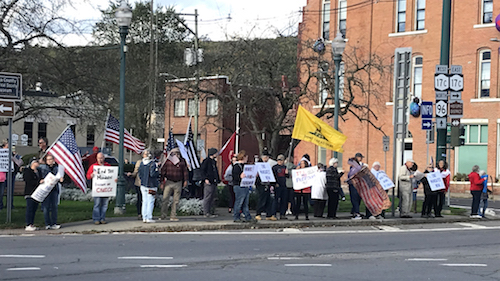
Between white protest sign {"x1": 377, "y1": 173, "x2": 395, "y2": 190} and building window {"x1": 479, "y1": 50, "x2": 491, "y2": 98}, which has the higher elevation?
building window {"x1": 479, "y1": 50, "x2": 491, "y2": 98}

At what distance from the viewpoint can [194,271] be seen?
31.3 feet

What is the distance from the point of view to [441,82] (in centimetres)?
2148

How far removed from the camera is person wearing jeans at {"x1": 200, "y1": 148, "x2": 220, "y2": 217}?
56.7 feet

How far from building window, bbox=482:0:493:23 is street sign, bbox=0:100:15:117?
29.8 meters

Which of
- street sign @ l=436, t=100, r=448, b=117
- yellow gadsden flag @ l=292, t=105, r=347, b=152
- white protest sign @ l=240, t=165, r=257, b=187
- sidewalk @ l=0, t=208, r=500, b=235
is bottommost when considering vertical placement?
sidewalk @ l=0, t=208, r=500, b=235

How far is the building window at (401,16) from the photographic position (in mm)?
39906

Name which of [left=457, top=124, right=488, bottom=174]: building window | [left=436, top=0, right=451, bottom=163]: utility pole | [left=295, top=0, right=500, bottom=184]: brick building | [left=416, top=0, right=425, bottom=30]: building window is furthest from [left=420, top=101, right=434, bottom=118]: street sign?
[left=416, top=0, right=425, bottom=30]: building window

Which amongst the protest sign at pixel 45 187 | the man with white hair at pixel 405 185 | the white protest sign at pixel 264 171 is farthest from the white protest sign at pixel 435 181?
the protest sign at pixel 45 187

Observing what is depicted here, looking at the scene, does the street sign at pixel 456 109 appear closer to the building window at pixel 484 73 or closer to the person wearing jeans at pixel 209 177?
the person wearing jeans at pixel 209 177

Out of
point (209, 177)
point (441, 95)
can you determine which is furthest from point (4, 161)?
point (441, 95)

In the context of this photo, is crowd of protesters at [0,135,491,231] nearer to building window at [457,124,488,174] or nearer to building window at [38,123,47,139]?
building window at [457,124,488,174]

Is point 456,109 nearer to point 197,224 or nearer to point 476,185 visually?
point 476,185

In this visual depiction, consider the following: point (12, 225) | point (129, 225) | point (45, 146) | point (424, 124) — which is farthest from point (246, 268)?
point (424, 124)

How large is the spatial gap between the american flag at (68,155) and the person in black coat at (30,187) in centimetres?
60
